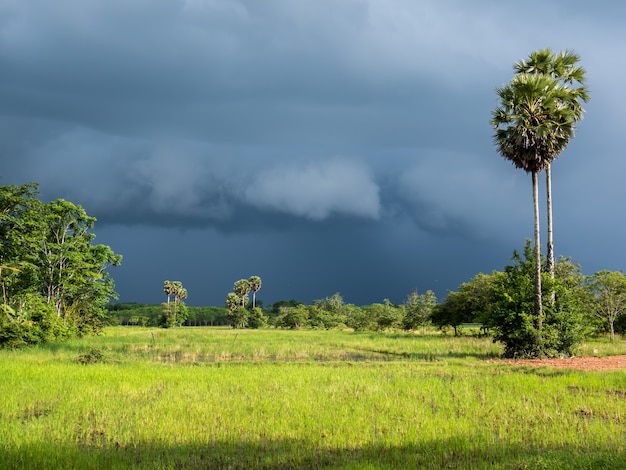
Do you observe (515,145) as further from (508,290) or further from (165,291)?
(165,291)

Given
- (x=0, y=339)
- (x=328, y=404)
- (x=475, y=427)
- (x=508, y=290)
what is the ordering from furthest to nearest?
(x=0, y=339) < (x=508, y=290) < (x=328, y=404) < (x=475, y=427)

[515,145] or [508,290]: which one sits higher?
[515,145]

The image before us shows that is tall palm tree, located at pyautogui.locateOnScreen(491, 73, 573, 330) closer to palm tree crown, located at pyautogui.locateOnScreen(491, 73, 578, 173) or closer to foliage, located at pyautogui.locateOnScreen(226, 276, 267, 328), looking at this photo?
palm tree crown, located at pyautogui.locateOnScreen(491, 73, 578, 173)

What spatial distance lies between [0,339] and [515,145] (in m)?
37.0

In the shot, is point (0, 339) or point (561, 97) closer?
point (561, 97)

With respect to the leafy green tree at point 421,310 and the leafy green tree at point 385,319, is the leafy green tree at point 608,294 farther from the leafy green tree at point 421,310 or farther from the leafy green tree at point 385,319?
the leafy green tree at point 385,319

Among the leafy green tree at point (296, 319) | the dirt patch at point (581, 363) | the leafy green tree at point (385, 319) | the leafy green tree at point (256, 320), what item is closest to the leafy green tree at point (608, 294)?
the dirt patch at point (581, 363)

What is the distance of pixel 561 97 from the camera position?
100 feet

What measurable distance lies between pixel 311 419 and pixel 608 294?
148ft

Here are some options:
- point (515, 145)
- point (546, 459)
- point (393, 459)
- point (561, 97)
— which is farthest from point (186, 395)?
point (561, 97)

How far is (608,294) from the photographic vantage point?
4638cm

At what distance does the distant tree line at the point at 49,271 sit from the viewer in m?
36.2

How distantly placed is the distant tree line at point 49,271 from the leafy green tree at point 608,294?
49.5 metres

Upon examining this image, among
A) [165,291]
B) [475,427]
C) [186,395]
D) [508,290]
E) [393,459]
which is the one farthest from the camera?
[165,291]
